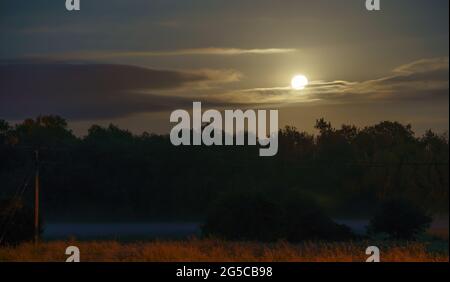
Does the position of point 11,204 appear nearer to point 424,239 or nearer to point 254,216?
point 254,216

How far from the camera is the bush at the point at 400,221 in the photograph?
51.0 metres

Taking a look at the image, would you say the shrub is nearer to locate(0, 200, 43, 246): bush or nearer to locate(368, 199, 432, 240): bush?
locate(368, 199, 432, 240): bush

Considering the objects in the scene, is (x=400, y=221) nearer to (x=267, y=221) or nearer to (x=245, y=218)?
(x=267, y=221)

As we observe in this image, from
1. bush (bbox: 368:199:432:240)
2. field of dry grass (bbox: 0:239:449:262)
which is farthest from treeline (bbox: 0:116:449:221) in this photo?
field of dry grass (bbox: 0:239:449:262)

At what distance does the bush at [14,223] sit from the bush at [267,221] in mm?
11759

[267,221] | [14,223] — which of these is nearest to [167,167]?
[267,221]

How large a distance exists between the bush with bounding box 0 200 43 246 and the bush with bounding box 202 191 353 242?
11.8 meters

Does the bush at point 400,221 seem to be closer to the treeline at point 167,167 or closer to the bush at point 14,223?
the treeline at point 167,167

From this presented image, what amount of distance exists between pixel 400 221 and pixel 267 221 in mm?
8354

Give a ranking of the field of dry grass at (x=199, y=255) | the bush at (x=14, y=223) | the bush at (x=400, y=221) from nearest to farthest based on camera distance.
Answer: the field of dry grass at (x=199, y=255)
the bush at (x=14, y=223)
the bush at (x=400, y=221)

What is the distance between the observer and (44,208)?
65.5m

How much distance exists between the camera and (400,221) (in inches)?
2052

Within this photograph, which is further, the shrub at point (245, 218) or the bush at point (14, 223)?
the shrub at point (245, 218)

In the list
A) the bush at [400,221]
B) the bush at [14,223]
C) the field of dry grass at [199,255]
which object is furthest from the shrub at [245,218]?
the field of dry grass at [199,255]
